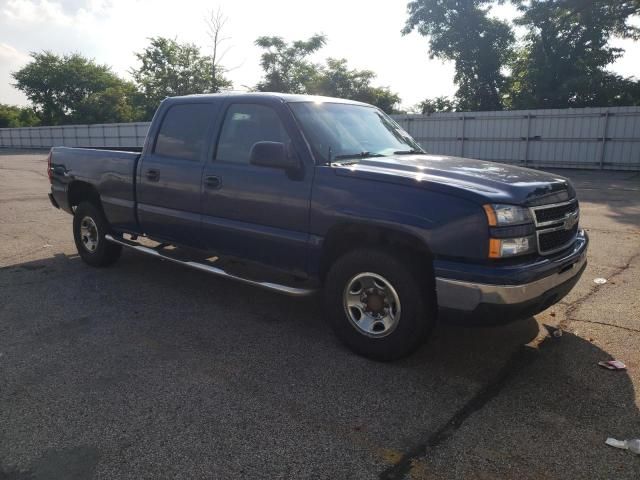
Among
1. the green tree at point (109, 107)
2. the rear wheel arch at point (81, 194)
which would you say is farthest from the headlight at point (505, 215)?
the green tree at point (109, 107)

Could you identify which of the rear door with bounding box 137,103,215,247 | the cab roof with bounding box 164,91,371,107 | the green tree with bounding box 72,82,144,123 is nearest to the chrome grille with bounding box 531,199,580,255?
the cab roof with bounding box 164,91,371,107

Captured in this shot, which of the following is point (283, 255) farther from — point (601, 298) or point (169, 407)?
point (601, 298)

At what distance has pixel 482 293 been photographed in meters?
3.13

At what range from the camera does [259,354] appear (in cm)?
385

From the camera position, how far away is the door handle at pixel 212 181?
14.6ft

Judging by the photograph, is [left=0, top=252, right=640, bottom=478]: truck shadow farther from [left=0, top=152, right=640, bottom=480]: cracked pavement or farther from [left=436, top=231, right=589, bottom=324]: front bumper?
[left=436, top=231, right=589, bottom=324]: front bumper

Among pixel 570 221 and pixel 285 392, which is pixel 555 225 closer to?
pixel 570 221

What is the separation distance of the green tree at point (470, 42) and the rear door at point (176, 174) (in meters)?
28.9

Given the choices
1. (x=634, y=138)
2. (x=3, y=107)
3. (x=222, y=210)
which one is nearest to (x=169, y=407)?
(x=222, y=210)

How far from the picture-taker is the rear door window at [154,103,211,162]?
189 inches

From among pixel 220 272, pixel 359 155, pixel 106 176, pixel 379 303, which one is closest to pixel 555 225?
pixel 379 303

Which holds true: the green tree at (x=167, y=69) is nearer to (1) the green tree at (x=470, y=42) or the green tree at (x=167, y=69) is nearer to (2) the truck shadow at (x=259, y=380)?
(1) the green tree at (x=470, y=42)

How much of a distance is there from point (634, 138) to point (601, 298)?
52.1ft

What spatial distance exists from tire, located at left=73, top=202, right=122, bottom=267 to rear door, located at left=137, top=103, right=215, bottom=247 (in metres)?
0.86
